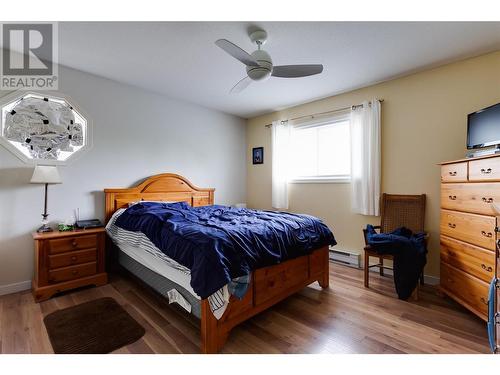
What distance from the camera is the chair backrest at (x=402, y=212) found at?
112 inches

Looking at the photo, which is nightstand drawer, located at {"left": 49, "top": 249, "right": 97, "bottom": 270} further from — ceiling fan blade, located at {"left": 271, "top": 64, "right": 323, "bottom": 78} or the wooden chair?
the wooden chair

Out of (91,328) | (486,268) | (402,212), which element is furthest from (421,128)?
(91,328)

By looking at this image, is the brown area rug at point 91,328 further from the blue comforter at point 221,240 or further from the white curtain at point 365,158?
the white curtain at point 365,158

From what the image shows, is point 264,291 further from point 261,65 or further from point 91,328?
point 261,65

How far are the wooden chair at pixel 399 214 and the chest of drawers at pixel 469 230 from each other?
455mm

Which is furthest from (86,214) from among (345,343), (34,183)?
(345,343)

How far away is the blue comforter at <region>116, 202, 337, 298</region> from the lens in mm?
1555

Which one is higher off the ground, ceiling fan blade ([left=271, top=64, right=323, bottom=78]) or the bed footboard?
ceiling fan blade ([left=271, top=64, right=323, bottom=78])

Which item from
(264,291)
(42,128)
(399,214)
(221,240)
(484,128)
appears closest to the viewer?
(221,240)

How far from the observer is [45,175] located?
96.5 inches

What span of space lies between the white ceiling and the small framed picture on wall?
1.50 meters

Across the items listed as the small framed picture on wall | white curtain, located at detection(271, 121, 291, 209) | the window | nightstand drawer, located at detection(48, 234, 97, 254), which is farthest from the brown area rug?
the small framed picture on wall

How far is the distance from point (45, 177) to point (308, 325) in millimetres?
2944
